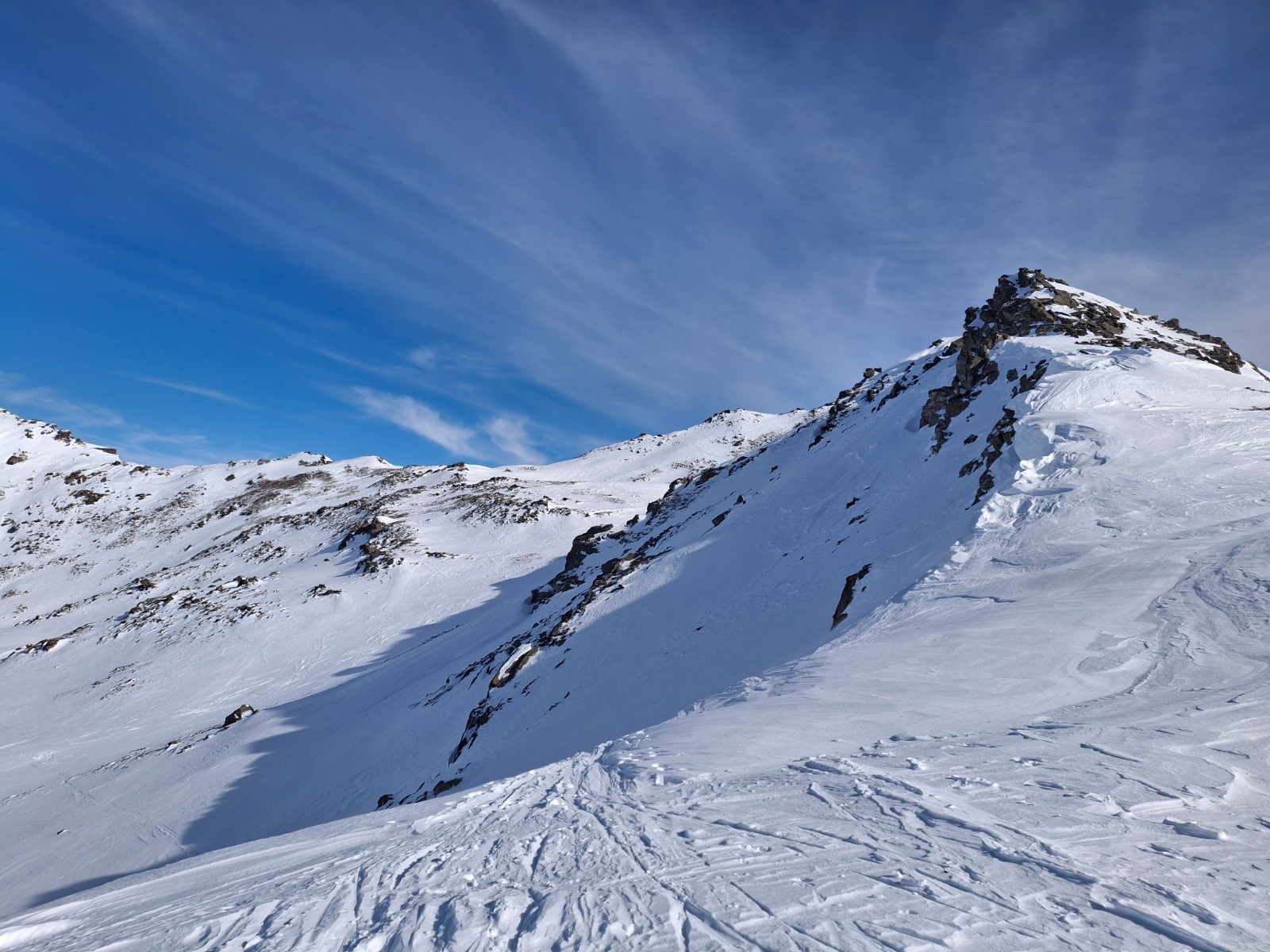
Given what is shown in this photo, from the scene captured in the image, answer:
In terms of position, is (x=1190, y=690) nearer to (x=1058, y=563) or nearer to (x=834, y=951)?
(x=1058, y=563)

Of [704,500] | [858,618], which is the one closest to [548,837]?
[858,618]

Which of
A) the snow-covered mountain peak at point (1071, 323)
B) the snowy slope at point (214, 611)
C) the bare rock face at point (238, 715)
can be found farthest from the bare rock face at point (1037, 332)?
the bare rock face at point (238, 715)

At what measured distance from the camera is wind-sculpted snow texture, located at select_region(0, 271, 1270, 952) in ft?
13.4

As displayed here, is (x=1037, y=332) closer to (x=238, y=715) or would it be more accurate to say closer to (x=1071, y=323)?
(x=1071, y=323)

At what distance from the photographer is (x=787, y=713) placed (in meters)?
8.18

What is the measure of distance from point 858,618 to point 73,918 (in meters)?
11.8

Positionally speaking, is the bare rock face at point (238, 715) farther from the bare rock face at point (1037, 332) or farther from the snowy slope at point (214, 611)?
the bare rock face at point (1037, 332)

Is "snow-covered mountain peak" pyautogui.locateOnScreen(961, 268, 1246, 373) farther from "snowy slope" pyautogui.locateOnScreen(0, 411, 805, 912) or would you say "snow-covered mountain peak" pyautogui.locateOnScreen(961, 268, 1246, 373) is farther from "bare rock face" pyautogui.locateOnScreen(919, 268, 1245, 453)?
"snowy slope" pyautogui.locateOnScreen(0, 411, 805, 912)

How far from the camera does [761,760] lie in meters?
6.69

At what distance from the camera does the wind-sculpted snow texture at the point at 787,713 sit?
4090mm

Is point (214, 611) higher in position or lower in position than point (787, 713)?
higher

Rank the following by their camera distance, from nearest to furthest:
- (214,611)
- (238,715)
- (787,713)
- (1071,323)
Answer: (787,713) < (1071,323) < (238,715) < (214,611)

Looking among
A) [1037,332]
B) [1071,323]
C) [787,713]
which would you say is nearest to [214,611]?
[787,713]

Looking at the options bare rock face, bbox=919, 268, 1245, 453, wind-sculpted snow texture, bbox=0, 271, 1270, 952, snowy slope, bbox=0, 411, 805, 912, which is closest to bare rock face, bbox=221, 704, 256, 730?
wind-sculpted snow texture, bbox=0, 271, 1270, 952
